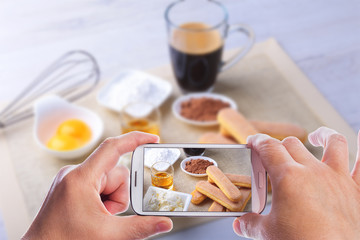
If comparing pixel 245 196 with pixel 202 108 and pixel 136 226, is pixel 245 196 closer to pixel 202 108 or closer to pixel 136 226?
pixel 136 226

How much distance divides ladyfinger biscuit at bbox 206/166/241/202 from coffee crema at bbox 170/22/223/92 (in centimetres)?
41

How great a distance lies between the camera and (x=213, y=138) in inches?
30.2

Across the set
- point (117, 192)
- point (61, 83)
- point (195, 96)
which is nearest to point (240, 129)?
point (195, 96)

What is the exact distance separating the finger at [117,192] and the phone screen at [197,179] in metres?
0.08

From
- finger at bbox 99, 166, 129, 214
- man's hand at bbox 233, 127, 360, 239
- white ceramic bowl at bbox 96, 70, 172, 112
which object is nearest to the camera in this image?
man's hand at bbox 233, 127, 360, 239

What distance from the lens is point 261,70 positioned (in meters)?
0.95

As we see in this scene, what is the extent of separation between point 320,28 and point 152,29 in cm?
40

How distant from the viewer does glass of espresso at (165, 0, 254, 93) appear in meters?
0.84

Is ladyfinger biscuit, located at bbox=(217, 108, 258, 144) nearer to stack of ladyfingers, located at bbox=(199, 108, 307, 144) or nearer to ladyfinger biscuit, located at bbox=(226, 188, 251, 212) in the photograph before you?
stack of ladyfingers, located at bbox=(199, 108, 307, 144)

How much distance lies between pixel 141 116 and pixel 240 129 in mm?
185

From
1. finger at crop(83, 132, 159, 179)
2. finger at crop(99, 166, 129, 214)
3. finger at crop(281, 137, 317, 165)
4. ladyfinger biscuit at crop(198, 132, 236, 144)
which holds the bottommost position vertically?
ladyfinger biscuit at crop(198, 132, 236, 144)

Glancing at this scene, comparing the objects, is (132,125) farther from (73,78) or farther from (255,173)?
(255,173)

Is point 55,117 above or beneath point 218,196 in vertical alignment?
beneath

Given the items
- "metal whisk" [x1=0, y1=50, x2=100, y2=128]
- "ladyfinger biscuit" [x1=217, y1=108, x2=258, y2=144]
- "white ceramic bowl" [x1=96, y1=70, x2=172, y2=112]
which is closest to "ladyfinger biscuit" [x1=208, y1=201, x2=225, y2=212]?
"ladyfinger biscuit" [x1=217, y1=108, x2=258, y2=144]
